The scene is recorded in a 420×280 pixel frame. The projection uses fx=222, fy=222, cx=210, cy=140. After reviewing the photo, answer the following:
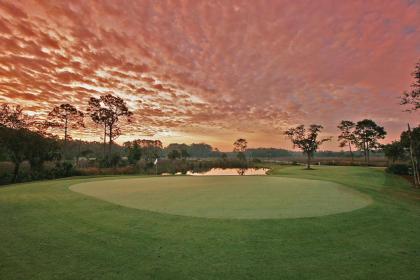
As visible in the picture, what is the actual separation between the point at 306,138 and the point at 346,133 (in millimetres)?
19331

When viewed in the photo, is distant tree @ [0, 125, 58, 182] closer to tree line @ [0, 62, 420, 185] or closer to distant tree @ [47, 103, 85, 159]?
tree line @ [0, 62, 420, 185]

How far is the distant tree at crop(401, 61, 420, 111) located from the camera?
19.7m

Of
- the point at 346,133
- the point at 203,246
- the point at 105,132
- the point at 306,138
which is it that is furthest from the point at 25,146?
the point at 346,133

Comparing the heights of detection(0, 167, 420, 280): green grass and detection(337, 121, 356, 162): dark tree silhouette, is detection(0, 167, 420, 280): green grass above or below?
below

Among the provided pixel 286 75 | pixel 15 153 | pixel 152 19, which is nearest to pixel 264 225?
pixel 152 19

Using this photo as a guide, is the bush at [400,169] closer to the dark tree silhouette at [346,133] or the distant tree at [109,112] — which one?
the dark tree silhouette at [346,133]

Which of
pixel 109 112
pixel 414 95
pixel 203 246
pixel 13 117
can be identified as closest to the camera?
pixel 203 246

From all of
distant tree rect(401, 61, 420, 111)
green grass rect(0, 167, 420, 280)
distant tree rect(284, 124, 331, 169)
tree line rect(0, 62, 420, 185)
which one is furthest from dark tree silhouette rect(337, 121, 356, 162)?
green grass rect(0, 167, 420, 280)

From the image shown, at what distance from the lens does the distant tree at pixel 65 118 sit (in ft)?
115

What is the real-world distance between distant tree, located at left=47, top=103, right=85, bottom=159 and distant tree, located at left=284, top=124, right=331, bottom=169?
126 feet

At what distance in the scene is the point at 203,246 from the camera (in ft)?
15.0

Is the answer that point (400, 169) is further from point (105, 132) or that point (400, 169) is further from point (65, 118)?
point (65, 118)

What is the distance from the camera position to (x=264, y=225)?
575 centimetres

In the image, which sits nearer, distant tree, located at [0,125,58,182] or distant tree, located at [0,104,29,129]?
distant tree, located at [0,125,58,182]
